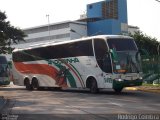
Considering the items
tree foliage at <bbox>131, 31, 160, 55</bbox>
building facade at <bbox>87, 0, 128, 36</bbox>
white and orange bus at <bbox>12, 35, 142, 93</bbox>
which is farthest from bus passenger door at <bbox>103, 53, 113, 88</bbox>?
building facade at <bbox>87, 0, 128, 36</bbox>

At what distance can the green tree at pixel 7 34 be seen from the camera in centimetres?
4429

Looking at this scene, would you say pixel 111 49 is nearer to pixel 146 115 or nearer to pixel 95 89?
pixel 95 89

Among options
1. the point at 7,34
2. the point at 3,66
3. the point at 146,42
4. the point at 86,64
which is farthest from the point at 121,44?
the point at 146,42

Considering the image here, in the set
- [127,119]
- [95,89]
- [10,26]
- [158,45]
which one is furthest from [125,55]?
[158,45]

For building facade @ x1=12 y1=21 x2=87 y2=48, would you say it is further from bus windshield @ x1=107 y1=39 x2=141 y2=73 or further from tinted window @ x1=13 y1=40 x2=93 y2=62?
bus windshield @ x1=107 y1=39 x2=141 y2=73

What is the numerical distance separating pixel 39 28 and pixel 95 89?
95.2 metres

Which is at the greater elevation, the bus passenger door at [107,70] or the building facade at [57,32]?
the building facade at [57,32]

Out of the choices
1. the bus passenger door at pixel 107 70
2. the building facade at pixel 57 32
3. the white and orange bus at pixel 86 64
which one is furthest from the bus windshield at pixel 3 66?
the building facade at pixel 57 32

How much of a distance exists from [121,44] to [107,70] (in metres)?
1.75

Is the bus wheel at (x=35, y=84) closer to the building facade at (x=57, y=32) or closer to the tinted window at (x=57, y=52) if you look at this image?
the tinted window at (x=57, y=52)

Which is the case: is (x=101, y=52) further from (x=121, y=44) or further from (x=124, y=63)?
(x=124, y=63)

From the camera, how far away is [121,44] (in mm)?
25172

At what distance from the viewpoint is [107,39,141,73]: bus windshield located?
2472 cm

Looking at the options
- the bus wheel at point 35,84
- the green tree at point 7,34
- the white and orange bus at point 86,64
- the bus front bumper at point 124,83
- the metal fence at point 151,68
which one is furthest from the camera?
the green tree at point 7,34
